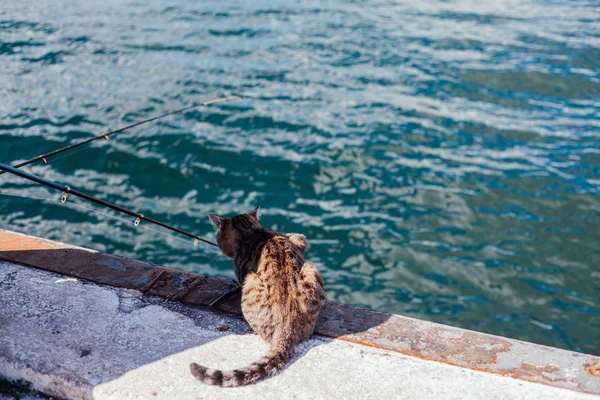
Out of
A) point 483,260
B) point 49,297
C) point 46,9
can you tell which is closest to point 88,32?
point 46,9

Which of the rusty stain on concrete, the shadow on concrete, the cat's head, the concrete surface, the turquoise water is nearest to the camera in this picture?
the concrete surface

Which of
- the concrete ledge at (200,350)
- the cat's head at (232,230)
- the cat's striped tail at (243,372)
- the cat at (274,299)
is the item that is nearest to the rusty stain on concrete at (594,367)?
the concrete ledge at (200,350)

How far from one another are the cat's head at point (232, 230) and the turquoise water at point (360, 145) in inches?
127

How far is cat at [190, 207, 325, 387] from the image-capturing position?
3.38 meters

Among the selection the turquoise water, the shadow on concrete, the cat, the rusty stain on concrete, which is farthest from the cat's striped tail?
the turquoise water

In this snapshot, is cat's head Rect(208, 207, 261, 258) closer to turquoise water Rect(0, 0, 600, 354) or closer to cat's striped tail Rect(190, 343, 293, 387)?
cat's striped tail Rect(190, 343, 293, 387)

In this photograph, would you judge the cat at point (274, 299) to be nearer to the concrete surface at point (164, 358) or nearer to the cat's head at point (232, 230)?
the concrete surface at point (164, 358)

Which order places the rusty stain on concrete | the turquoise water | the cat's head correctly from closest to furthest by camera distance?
the rusty stain on concrete → the cat's head → the turquoise water

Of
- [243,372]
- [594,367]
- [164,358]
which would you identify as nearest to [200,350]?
[164,358]

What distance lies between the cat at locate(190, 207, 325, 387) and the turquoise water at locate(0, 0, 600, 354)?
3.71 m

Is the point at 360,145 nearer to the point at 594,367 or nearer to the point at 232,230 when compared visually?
the point at 232,230

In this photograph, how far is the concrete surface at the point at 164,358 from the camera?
329 centimetres

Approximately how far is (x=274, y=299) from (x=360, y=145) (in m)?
7.52

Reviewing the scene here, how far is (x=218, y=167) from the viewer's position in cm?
1068
